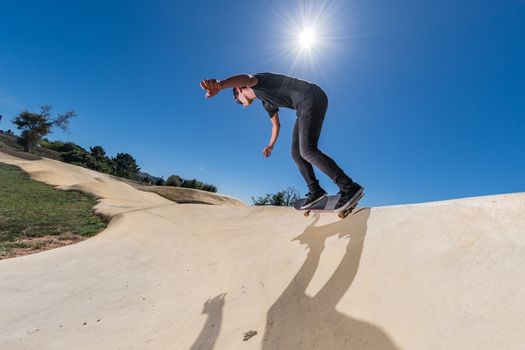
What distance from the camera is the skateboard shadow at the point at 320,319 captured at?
202 centimetres

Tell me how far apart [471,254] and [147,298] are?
11.6ft

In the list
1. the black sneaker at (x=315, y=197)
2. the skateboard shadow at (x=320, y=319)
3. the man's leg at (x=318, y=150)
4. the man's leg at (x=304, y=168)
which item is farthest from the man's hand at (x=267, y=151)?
the skateboard shadow at (x=320, y=319)

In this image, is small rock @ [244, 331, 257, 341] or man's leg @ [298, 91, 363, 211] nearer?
small rock @ [244, 331, 257, 341]

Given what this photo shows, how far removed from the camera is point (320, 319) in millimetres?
2373

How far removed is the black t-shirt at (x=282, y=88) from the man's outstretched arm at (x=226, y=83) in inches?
5.9

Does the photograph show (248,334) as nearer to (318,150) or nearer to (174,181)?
(318,150)

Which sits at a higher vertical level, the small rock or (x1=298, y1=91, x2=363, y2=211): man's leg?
(x1=298, y1=91, x2=363, y2=211): man's leg

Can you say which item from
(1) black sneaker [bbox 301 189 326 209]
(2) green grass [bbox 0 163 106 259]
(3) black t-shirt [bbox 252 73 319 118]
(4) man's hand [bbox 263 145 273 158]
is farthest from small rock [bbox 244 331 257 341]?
(2) green grass [bbox 0 163 106 259]

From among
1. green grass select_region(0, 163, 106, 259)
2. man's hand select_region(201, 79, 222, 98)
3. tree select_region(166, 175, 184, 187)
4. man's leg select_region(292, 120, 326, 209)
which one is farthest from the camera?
tree select_region(166, 175, 184, 187)

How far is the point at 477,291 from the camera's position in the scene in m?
2.06

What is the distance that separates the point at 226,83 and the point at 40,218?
890cm

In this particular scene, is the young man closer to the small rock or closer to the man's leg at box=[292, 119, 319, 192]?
the man's leg at box=[292, 119, 319, 192]

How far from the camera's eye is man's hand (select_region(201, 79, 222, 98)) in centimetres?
287

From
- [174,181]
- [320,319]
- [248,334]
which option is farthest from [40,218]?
[174,181]
